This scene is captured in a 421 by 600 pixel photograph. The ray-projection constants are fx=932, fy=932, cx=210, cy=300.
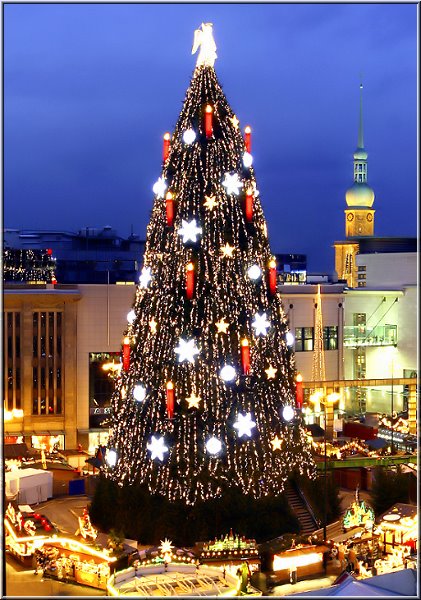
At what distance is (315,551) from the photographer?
23.2 m

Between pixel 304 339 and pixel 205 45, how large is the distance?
942 inches

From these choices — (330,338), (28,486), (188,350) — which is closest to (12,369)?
(28,486)

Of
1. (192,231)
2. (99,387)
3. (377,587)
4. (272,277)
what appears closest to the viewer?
(377,587)

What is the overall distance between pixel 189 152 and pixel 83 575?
1139cm

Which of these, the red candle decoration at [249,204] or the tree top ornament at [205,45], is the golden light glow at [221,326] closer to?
the red candle decoration at [249,204]

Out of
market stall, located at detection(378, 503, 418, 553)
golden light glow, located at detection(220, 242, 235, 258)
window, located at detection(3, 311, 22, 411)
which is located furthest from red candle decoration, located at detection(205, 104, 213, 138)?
window, located at detection(3, 311, 22, 411)

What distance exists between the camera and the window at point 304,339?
4741cm

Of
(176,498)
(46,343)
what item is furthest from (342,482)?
(46,343)

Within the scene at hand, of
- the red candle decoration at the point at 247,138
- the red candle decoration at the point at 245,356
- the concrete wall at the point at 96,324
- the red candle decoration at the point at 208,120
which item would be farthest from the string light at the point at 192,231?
the concrete wall at the point at 96,324

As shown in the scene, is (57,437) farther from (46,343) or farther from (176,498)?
(176,498)

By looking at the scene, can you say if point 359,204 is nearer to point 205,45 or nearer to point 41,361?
point 41,361

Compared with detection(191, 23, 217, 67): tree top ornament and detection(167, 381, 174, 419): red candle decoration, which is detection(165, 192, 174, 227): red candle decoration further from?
detection(167, 381, 174, 419): red candle decoration

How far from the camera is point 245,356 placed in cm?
2430

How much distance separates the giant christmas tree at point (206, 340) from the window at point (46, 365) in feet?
52.3
